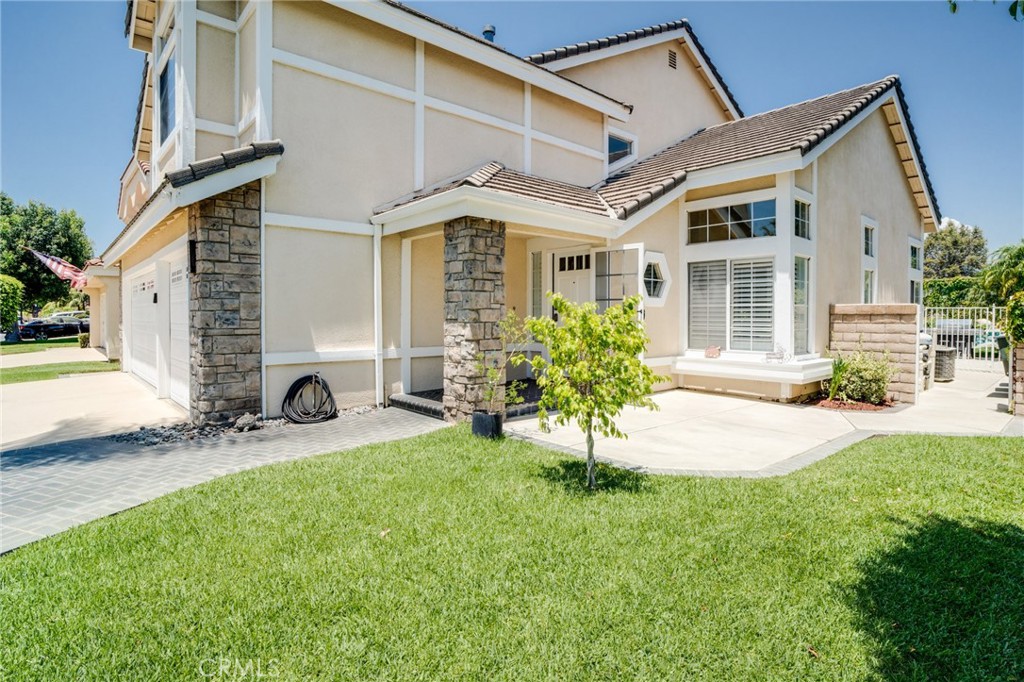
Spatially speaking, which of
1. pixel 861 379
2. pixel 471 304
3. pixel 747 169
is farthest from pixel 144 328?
pixel 861 379

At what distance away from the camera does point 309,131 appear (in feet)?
30.5

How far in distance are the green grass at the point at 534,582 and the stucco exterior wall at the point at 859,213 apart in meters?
7.37

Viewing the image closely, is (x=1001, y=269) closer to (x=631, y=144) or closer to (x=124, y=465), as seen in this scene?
(x=631, y=144)

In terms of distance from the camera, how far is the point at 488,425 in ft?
25.0

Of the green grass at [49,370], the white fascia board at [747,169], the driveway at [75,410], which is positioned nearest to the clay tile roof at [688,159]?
the white fascia board at [747,169]

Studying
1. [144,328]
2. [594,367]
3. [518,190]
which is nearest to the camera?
[594,367]

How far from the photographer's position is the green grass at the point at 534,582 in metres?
2.94

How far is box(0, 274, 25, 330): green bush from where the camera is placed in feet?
98.4

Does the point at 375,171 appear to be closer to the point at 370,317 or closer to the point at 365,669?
the point at 370,317

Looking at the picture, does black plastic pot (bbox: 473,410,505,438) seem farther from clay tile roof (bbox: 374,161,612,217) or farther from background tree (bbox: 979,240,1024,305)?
background tree (bbox: 979,240,1024,305)

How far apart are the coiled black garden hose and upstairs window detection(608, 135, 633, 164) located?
11.2 meters

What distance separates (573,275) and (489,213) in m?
4.07

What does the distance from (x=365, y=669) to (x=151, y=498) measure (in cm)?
390

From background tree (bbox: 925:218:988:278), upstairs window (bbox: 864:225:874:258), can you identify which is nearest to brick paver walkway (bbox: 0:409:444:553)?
upstairs window (bbox: 864:225:874:258)
